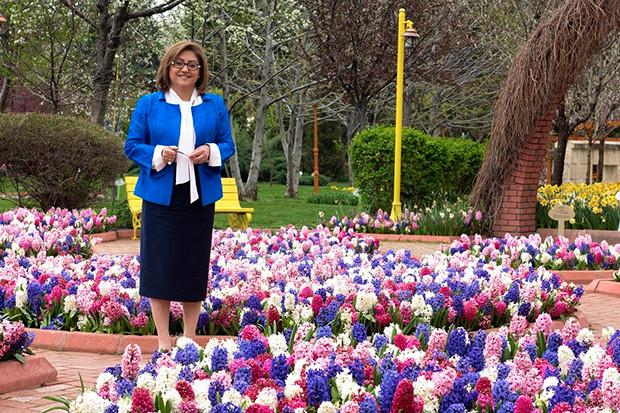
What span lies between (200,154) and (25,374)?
4.84 feet

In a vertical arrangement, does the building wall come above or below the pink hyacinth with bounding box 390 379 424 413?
above

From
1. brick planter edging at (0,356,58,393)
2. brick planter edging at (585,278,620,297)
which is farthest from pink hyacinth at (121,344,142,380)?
brick planter edging at (585,278,620,297)

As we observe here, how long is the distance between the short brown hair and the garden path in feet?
5.47

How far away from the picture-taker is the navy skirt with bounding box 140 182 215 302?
5273 mm

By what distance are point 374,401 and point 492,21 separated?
24.5 meters

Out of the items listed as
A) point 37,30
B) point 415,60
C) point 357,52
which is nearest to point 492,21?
point 415,60

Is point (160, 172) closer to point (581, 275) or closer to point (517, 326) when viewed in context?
point (517, 326)

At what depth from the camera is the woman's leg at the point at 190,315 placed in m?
5.54

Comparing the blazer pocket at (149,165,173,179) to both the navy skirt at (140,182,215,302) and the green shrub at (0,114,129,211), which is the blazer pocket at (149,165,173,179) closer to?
the navy skirt at (140,182,215,302)

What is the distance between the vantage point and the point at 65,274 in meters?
7.20

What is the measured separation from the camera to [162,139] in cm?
534

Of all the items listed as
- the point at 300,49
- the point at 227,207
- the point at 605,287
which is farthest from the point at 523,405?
the point at 300,49

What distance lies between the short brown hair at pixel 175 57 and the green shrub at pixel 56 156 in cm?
946

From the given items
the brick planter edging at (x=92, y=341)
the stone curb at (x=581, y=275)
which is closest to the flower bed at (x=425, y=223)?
the stone curb at (x=581, y=275)
